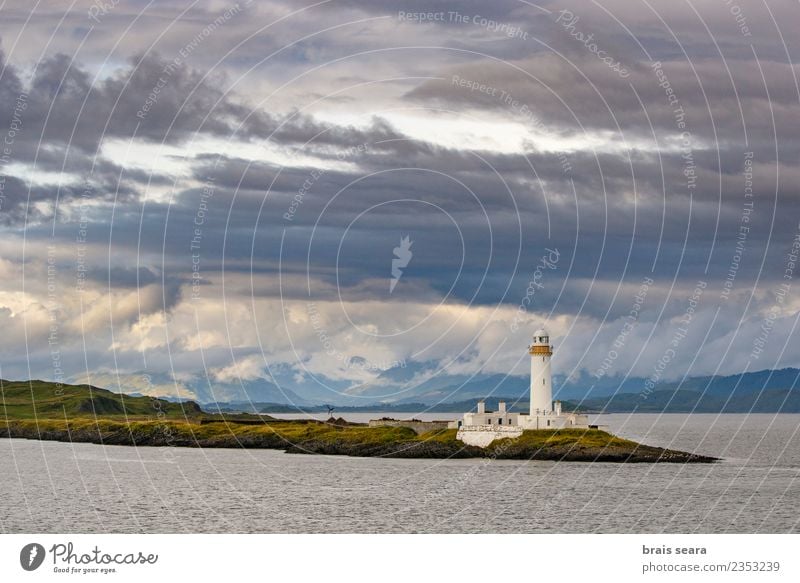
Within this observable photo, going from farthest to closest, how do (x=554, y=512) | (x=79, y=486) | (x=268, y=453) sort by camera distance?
(x=268, y=453) → (x=79, y=486) → (x=554, y=512)

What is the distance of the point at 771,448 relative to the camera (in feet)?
627

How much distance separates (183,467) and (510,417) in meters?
38.0

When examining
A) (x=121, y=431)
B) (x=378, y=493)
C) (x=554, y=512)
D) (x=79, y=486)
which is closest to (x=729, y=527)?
(x=554, y=512)

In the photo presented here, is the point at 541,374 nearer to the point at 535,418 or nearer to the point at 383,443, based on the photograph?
the point at 535,418

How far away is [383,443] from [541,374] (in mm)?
23280

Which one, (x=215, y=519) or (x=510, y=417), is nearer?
(x=215, y=519)

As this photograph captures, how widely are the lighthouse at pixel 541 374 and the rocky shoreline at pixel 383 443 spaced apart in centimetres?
395
